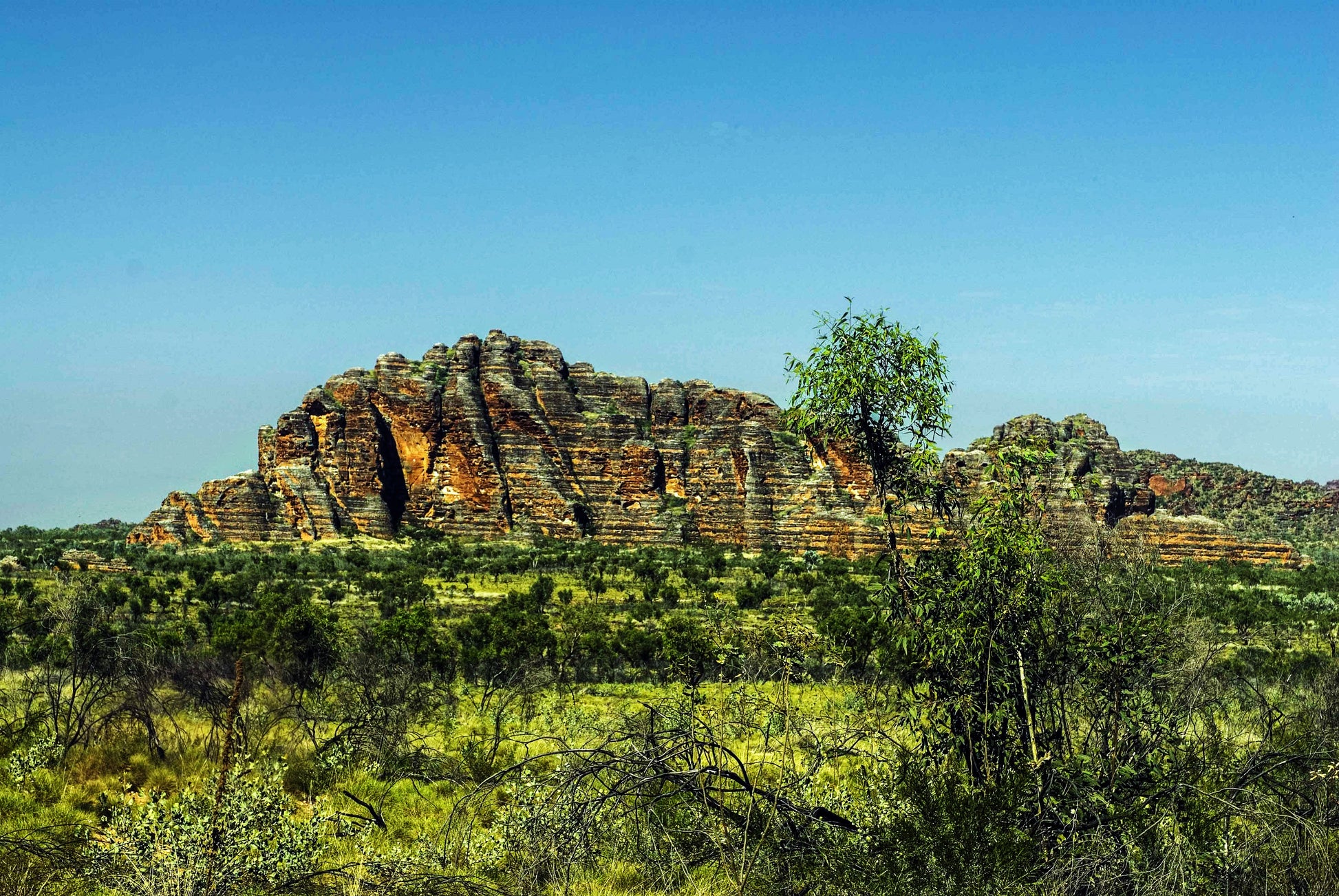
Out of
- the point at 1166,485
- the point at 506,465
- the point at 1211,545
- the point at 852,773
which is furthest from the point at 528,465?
the point at 1166,485

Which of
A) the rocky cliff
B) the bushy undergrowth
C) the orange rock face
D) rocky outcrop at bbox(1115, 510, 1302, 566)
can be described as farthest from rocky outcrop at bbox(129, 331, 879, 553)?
the bushy undergrowth

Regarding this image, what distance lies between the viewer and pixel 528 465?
83.2 meters

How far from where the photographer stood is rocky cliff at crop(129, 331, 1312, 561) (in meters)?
76.9

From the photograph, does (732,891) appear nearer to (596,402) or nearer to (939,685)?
(939,685)

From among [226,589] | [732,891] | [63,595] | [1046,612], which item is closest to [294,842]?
[732,891]

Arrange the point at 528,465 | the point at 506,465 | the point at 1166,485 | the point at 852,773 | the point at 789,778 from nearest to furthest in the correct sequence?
1. the point at 789,778
2. the point at 852,773
3. the point at 528,465
4. the point at 506,465
5. the point at 1166,485

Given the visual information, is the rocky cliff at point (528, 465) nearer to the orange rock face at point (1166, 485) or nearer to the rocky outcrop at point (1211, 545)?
the rocky outcrop at point (1211, 545)

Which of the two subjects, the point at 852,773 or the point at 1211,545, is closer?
the point at 852,773

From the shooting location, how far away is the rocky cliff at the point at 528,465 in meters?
76.9

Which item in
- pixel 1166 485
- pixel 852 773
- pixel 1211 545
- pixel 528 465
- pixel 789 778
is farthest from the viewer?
pixel 1166 485

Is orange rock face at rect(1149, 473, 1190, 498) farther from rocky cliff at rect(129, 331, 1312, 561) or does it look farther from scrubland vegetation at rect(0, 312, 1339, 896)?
scrubland vegetation at rect(0, 312, 1339, 896)

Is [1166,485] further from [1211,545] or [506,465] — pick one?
[506,465]

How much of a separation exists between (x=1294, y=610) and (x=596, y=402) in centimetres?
5874

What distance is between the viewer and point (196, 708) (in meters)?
15.4
